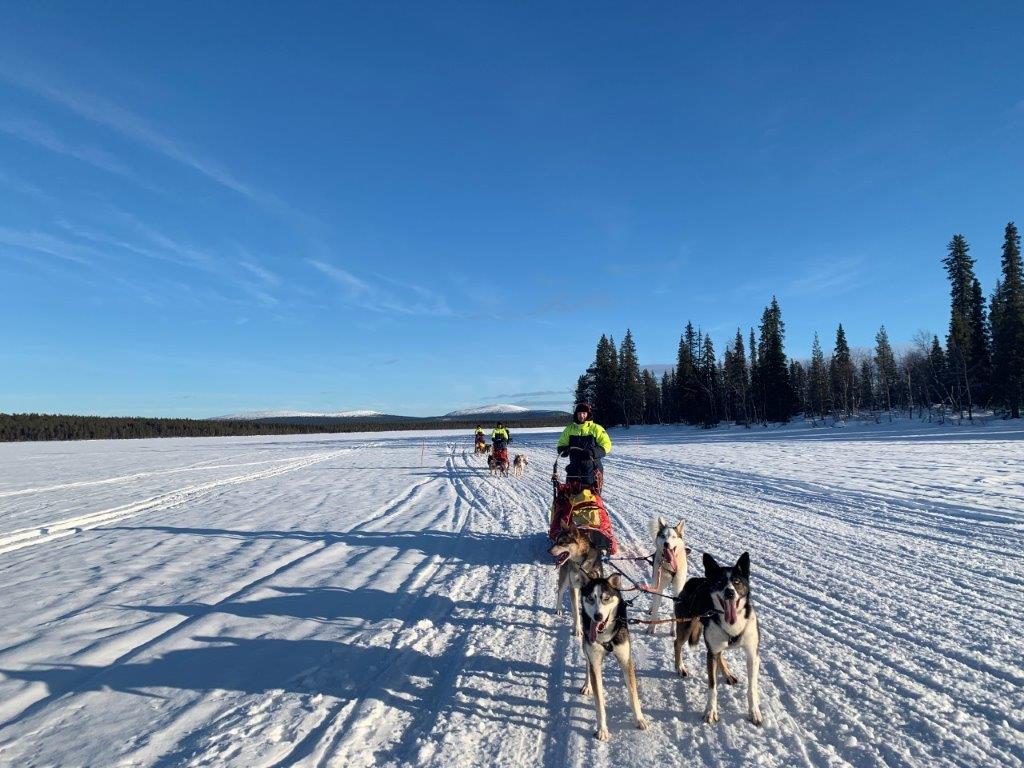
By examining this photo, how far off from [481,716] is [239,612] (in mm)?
3724

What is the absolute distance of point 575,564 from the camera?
549 cm

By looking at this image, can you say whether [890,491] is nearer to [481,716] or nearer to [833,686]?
[833,686]

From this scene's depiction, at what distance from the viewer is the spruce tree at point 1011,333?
3669cm

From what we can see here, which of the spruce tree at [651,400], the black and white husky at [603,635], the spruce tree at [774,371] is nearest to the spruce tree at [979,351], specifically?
the spruce tree at [774,371]

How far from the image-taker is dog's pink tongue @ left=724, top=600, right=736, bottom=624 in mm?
3520

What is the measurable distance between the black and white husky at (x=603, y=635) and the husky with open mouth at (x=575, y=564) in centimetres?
153

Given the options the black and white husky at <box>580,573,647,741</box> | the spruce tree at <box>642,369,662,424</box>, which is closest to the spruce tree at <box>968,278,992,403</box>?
the spruce tree at <box>642,369,662,424</box>

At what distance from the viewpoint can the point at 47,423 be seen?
11281 cm

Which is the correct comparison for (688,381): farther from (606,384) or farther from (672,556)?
(672,556)

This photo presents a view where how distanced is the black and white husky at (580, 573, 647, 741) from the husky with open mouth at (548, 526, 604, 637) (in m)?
1.53

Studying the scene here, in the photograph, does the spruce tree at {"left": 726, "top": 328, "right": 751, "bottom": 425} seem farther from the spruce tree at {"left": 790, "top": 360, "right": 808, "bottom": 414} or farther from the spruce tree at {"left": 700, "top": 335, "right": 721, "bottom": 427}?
the spruce tree at {"left": 790, "top": 360, "right": 808, "bottom": 414}

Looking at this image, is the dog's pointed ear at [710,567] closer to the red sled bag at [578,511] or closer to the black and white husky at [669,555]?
the black and white husky at [669,555]

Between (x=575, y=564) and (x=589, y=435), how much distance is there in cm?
332

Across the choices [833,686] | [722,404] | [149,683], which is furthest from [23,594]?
[722,404]
